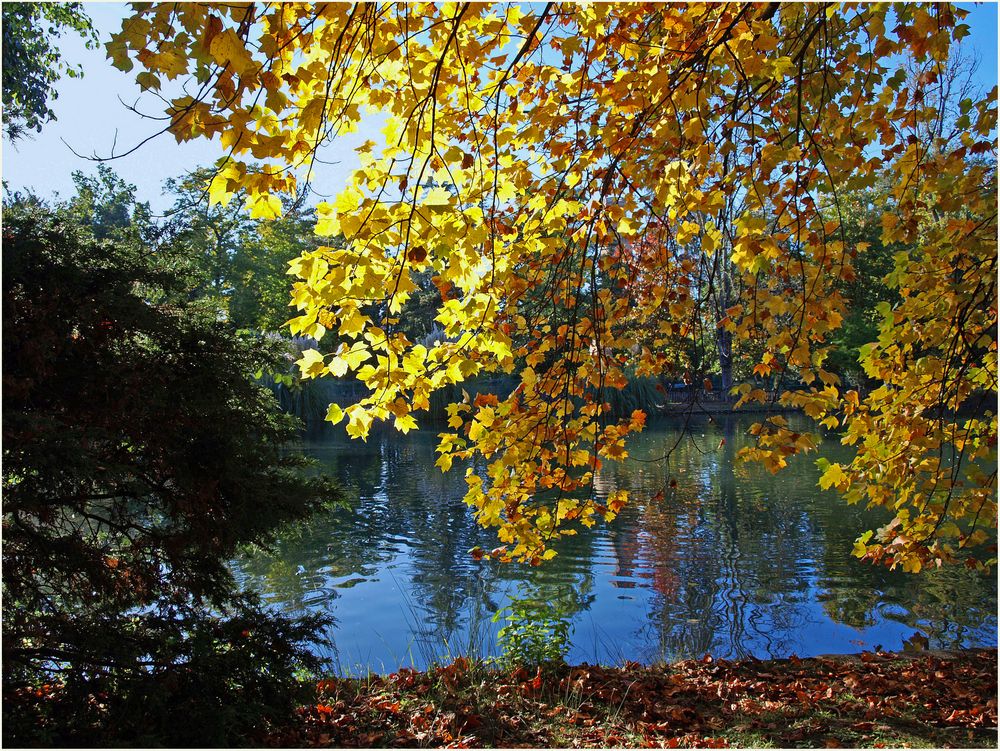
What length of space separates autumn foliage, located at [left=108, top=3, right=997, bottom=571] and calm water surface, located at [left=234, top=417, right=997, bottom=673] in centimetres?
158

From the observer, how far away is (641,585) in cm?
702

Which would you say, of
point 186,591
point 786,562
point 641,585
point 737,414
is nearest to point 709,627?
point 641,585

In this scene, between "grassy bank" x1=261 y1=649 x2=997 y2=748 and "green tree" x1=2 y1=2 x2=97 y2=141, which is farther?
"green tree" x1=2 y1=2 x2=97 y2=141

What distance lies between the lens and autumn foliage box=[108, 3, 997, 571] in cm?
266

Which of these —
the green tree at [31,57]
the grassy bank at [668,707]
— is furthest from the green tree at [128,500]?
the green tree at [31,57]

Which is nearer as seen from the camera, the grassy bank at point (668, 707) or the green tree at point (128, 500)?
the green tree at point (128, 500)

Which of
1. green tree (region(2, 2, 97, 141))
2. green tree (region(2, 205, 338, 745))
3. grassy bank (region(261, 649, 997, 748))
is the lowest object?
grassy bank (region(261, 649, 997, 748))

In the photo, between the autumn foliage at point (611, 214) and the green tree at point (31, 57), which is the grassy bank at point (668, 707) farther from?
the green tree at point (31, 57)

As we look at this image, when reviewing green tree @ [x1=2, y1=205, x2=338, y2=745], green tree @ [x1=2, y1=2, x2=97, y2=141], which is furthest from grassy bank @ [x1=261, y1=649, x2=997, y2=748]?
green tree @ [x1=2, y1=2, x2=97, y2=141]

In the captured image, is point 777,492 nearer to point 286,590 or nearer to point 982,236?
point 286,590

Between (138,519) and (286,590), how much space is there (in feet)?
12.2

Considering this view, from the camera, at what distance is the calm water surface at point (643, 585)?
5691 millimetres

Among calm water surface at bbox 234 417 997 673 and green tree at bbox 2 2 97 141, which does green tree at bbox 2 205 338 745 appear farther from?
green tree at bbox 2 2 97 141

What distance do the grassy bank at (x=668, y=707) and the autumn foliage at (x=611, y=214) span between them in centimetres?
82
